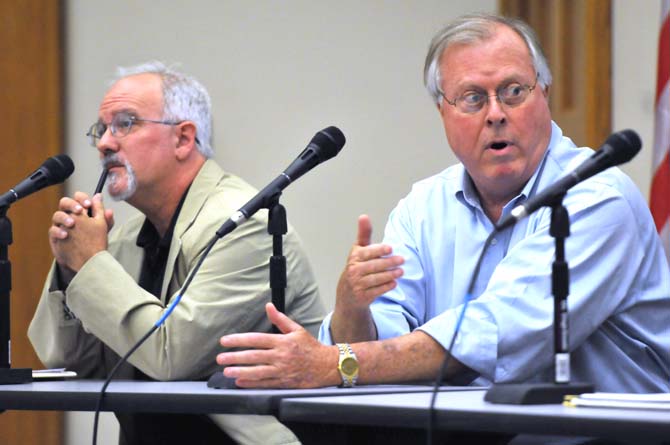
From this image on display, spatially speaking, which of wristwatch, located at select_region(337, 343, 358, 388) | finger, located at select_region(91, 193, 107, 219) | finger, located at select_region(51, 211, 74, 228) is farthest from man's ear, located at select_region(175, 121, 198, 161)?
wristwatch, located at select_region(337, 343, 358, 388)

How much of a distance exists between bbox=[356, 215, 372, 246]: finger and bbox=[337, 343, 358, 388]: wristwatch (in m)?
0.21

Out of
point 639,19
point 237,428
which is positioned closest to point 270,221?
point 237,428

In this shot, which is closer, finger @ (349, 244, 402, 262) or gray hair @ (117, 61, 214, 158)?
finger @ (349, 244, 402, 262)

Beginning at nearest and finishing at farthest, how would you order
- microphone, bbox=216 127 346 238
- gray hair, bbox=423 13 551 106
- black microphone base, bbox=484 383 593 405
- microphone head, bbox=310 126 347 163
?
black microphone base, bbox=484 383 593 405 < microphone, bbox=216 127 346 238 < microphone head, bbox=310 126 347 163 < gray hair, bbox=423 13 551 106

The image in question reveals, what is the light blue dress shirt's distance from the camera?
2.06 meters

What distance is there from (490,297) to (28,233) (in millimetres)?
2662

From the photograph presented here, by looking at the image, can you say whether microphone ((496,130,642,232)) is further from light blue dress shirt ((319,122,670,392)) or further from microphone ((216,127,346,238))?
microphone ((216,127,346,238))

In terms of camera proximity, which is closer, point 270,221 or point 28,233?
point 270,221

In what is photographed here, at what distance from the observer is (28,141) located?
172 inches

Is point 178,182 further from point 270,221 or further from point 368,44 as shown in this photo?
point 368,44

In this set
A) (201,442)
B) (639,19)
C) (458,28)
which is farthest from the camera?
(639,19)

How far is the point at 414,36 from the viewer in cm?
435

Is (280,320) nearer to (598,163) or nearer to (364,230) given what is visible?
(364,230)

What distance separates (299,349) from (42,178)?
864 mm
